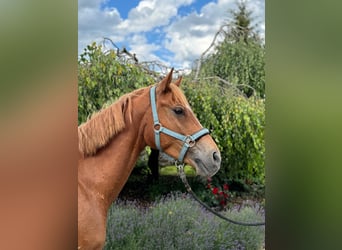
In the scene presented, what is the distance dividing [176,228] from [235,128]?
0.75 metres

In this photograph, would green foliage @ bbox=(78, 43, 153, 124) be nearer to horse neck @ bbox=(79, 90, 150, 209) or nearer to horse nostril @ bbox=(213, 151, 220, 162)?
horse neck @ bbox=(79, 90, 150, 209)

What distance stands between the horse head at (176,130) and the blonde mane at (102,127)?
0.50 feet

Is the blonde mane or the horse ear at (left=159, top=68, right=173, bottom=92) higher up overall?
the horse ear at (left=159, top=68, right=173, bottom=92)

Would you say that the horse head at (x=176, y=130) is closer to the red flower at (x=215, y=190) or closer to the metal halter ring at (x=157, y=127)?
the metal halter ring at (x=157, y=127)

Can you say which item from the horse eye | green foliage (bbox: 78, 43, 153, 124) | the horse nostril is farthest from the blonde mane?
the horse nostril

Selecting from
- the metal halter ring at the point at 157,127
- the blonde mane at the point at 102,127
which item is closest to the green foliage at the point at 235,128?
the metal halter ring at the point at 157,127

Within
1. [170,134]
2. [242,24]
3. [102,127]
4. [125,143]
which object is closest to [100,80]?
[102,127]

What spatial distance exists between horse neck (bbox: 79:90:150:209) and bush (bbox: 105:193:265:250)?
228 mm

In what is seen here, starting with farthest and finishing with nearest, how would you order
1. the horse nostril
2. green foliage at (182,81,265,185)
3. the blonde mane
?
green foliage at (182,81,265,185), the horse nostril, the blonde mane

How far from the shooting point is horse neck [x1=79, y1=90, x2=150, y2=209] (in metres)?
2.32

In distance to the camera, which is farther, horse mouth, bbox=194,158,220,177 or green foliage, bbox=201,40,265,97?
green foliage, bbox=201,40,265,97

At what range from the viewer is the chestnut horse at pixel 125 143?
7.59ft

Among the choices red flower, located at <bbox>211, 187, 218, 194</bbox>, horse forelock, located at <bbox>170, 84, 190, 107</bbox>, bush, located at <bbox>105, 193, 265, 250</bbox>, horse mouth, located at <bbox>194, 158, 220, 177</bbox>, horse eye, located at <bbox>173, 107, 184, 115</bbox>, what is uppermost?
horse forelock, located at <bbox>170, 84, 190, 107</bbox>
